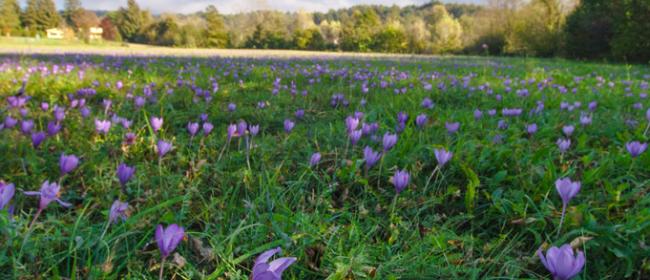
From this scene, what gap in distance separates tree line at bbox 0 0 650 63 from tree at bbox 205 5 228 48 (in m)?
0.12

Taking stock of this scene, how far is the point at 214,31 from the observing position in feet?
160

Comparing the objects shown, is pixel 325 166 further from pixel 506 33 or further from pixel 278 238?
pixel 506 33

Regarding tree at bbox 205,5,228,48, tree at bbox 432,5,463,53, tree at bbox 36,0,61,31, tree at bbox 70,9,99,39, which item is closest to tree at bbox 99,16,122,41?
tree at bbox 70,9,99,39

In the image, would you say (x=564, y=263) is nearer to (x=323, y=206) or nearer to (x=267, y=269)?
(x=267, y=269)

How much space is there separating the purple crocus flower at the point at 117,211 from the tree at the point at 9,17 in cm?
6886

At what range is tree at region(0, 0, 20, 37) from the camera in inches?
2156

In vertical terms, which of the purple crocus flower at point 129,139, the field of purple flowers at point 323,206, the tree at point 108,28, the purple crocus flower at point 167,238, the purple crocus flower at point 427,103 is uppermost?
the tree at point 108,28

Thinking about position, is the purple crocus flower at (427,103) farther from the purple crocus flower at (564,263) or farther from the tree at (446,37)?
the tree at (446,37)

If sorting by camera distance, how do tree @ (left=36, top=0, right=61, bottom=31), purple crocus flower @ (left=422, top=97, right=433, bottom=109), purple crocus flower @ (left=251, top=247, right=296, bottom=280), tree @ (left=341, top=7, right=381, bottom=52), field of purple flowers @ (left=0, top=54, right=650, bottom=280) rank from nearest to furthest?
purple crocus flower @ (left=251, top=247, right=296, bottom=280)
field of purple flowers @ (left=0, top=54, right=650, bottom=280)
purple crocus flower @ (left=422, top=97, right=433, bottom=109)
tree @ (left=341, top=7, right=381, bottom=52)
tree @ (left=36, top=0, right=61, bottom=31)

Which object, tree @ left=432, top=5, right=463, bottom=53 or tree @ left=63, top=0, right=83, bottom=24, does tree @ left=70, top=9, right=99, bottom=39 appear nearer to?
tree @ left=63, top=0, right=83, bottom=24

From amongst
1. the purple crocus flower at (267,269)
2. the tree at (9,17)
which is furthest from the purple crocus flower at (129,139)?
the tree at (9,17)

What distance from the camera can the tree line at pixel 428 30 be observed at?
57.2ft

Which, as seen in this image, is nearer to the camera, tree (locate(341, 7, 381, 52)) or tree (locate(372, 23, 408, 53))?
tree (locate(372, 23, 408, 53))

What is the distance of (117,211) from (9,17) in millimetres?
75475
